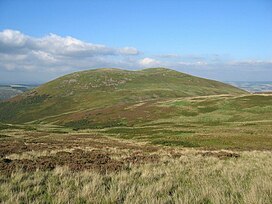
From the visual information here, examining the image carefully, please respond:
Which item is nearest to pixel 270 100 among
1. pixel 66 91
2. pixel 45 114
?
pixel 45 114

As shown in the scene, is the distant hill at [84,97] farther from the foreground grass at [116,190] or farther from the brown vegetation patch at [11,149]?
the foreground grass at [116,190]

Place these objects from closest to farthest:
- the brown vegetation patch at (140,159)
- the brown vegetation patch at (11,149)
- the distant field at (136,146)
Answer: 1. the distant field at (136,146)
2. the brown vegetation patch at (140,159)
3. the brown vegetation patch at (11,149)

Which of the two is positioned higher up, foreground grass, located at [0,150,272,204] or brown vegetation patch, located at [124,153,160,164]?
foreground grass, located at [0,150,272,204]

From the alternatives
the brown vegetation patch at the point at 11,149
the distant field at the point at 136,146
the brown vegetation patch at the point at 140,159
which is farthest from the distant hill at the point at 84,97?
the brown vegetation patch at the point at 140,159

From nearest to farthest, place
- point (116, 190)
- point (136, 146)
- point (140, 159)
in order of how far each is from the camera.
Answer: point (116, 190) < point (140, 159) < point (136, 146)

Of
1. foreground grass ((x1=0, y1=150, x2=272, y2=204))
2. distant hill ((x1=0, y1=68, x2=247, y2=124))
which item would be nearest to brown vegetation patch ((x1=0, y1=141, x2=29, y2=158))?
foreground grass ((x1=0, y1=150, x2=272, y2=204))

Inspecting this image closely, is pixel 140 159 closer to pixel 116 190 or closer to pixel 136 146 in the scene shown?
pixel 116 190

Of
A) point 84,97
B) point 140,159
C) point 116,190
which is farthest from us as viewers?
point 84,97

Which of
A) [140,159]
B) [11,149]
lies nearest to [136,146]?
[11,149]

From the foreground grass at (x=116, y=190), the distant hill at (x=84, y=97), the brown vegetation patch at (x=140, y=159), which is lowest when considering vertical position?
the distant hill at (x=84, y=97)

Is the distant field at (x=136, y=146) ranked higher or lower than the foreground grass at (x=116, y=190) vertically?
lower

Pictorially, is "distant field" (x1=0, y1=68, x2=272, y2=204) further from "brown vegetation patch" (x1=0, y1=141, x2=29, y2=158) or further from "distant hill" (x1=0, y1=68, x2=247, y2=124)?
"distant hill" (x1=0, y1=68, x2=247, y2=124)

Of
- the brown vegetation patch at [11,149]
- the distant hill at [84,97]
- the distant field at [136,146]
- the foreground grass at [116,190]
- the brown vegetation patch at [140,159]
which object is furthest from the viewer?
the distant hill at [84,97]

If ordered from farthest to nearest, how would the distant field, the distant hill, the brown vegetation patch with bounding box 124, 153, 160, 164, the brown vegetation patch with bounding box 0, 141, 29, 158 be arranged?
the distant hill, the brown vegetation patch with bounding box 0, 141, 29, 158, the brown vegetation patch with bounding box 124, 153, 160, 164, the distant field
